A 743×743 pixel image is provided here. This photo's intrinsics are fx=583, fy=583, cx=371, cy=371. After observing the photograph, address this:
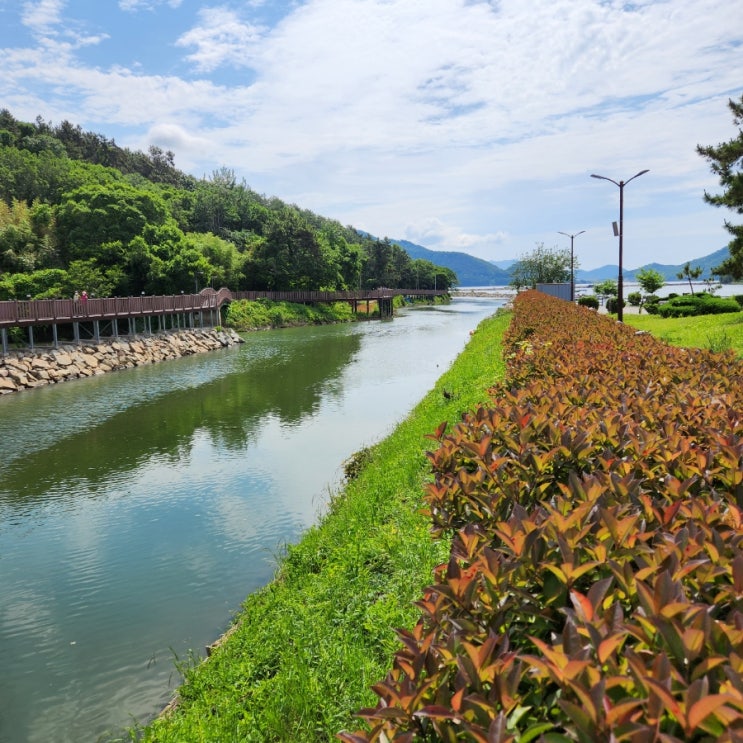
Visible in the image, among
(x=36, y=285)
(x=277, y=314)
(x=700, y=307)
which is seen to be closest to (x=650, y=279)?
(x=700, y=307)

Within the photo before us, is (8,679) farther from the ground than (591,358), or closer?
closer

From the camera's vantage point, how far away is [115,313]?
1366 inches

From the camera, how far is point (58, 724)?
588 centimetres

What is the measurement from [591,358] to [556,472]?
166 inches

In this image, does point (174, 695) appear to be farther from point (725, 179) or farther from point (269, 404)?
point (725, 179)

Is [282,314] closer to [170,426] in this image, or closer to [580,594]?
[170,426]

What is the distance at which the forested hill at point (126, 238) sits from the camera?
48438mm

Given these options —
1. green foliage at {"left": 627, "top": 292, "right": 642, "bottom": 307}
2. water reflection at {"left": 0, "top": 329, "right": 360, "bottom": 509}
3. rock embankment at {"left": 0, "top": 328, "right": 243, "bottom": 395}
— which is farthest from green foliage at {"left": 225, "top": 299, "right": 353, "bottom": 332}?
green foliage at {"left": 627, "top": 292, "right": 642, "bottom": 307}

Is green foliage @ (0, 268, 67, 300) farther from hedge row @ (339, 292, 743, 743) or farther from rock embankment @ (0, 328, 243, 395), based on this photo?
hedge row @ (339, 292, 743, 743)

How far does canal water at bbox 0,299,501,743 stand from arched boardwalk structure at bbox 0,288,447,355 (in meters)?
4.75

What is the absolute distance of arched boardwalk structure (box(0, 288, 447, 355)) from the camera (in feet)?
91.9

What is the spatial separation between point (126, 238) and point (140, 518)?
45.2 meters

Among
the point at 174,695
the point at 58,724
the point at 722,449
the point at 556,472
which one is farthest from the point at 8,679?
the point at 722,449

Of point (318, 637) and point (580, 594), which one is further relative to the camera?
point (318, 637)
